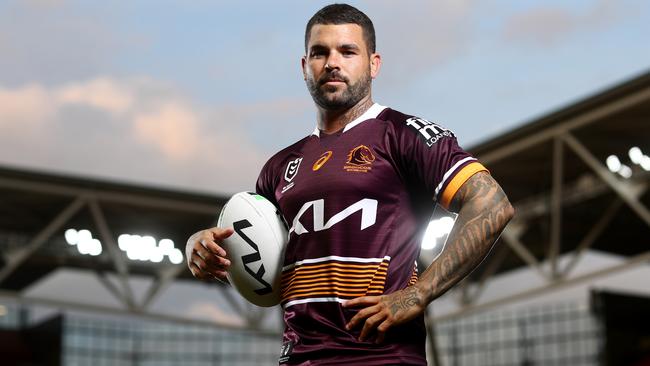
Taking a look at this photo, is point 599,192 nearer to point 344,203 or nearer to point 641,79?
point 641,79

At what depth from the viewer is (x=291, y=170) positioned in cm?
446

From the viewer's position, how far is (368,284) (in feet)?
13.3

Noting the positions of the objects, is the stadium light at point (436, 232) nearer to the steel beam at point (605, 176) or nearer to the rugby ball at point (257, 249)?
the steel beam at point (605, 176)

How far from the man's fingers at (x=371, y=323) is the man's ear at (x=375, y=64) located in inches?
39.8

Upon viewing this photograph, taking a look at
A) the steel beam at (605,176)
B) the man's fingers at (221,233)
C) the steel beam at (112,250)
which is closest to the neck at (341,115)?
the man's fingers at (221,233)

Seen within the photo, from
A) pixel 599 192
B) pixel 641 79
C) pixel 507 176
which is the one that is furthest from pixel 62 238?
pixel 641 79

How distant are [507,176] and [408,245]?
73.4ft

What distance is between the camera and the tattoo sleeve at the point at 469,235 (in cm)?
392

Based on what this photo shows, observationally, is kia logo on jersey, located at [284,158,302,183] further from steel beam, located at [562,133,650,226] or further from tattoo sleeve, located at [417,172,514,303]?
steel beam, located at [562,133,650,226]

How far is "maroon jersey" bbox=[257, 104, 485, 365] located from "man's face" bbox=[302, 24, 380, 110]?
0.50 ft

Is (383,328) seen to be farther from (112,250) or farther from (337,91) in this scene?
(112,250)

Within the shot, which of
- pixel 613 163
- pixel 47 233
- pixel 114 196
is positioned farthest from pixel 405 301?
pixel 114 196

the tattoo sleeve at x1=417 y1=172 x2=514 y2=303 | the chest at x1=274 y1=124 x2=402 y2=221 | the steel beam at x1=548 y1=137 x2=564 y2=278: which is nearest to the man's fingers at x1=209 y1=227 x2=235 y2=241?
the chest at x1=274 y1=124 x2=402 y2=221

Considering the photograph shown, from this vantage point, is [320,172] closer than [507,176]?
Yes
